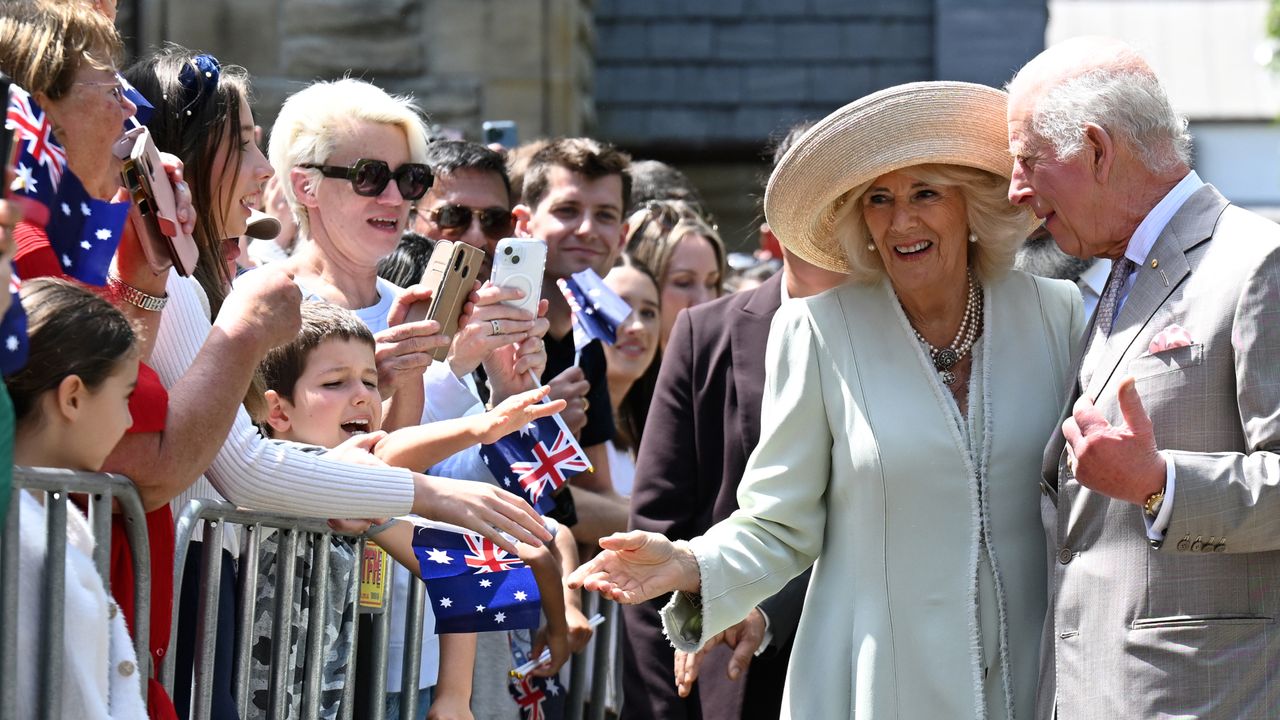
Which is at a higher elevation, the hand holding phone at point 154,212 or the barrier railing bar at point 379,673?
the hand holding phone at point 154,212

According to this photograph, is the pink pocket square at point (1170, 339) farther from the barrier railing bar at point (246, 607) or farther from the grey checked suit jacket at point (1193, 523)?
the barrier railing bar at point (246, 607)

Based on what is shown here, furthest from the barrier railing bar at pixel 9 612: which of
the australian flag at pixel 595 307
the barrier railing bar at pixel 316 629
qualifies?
the australian flag at pixel 595 307

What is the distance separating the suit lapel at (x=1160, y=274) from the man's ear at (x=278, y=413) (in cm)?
185

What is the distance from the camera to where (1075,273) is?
5.58 meters

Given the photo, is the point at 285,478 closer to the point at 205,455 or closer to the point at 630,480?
the point at 205,455

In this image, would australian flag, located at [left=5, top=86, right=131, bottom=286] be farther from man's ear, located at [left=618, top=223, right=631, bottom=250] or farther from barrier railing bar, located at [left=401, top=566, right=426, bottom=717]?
man's ear, located at [left=618, top=223, right=631, bottom=250]

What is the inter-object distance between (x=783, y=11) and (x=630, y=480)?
6.57 m

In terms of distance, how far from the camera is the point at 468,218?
5.32 meters

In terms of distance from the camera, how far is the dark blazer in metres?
4.54

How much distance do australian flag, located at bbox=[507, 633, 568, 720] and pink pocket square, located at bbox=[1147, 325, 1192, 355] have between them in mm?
2133

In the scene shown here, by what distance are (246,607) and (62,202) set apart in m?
1.00

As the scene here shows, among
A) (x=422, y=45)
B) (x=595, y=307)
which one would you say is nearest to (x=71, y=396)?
(x=595, y=307)

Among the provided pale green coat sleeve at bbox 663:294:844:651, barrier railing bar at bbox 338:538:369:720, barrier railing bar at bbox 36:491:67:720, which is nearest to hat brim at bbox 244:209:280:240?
barrier railing bar at bbox 338:538:369:720

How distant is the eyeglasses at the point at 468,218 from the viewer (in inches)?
209
